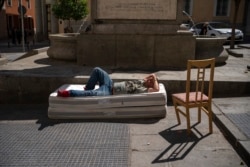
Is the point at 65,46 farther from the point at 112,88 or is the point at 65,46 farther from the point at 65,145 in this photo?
the point at 65,145

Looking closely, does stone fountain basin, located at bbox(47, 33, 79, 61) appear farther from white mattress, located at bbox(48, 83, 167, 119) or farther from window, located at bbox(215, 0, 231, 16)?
window, located at bbox(215, 0, 231, 16)

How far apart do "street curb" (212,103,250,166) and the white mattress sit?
93cm

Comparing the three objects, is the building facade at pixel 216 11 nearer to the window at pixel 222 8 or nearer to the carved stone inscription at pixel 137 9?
the window at pixel 222 8

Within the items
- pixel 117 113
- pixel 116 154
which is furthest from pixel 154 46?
pixel 116 154

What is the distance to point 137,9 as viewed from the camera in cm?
779

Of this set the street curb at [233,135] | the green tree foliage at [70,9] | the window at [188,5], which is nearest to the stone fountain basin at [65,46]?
the street curb at [233,135]

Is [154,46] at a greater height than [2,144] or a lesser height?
greater

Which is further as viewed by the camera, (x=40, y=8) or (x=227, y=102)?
(x=40, y=8)

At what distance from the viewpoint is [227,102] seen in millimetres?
6129

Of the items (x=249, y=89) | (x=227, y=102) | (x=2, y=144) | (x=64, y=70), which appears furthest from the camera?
(x=64, y=70)

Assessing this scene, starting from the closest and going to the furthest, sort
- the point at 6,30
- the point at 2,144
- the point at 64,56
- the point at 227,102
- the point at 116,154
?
the point at 116,154 → the point at 2,144 → the point at 227,102 → the point at 64,56 → the point at 6,30

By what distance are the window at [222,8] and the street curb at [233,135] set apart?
2610cm

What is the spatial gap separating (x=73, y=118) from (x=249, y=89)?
11.9ft

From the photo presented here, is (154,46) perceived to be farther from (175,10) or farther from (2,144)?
(2,144)
